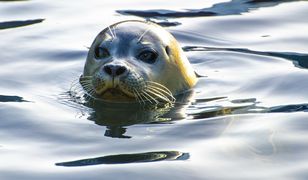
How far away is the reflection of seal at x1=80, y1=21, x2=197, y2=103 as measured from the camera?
8445 millimetres

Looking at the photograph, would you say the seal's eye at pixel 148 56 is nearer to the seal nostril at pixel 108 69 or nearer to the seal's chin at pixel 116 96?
the seal's chin at pixel 116 96

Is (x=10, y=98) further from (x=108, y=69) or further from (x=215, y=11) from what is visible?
(x=215, y=11)

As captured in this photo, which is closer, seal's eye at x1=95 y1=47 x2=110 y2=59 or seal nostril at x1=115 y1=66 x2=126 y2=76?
seal nostril at x1=115 y1=66 x2=126 y2=76

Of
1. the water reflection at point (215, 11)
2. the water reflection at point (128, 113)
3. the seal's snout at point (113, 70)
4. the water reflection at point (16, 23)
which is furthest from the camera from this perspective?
the water reflection at point (215, 11)

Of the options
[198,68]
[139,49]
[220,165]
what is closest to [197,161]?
[220,165]

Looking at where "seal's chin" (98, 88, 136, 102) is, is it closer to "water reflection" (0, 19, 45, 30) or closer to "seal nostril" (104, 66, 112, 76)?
"seal nostril" (104, 66, 112, 76)

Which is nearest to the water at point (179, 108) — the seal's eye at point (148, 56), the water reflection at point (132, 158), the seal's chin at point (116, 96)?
the water reflection at point (132, 158)

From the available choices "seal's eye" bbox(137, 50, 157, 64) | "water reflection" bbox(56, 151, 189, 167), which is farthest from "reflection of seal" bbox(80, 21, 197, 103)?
"water reflection" bbox(56, 151, 189, 167)

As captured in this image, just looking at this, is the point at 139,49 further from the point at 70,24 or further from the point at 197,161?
the point at 70,24

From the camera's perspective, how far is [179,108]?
28.3 feet

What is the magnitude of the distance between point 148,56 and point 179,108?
562mm

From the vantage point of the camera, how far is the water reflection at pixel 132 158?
23.1ft

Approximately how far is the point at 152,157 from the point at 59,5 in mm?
5677

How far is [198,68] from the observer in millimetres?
10031
